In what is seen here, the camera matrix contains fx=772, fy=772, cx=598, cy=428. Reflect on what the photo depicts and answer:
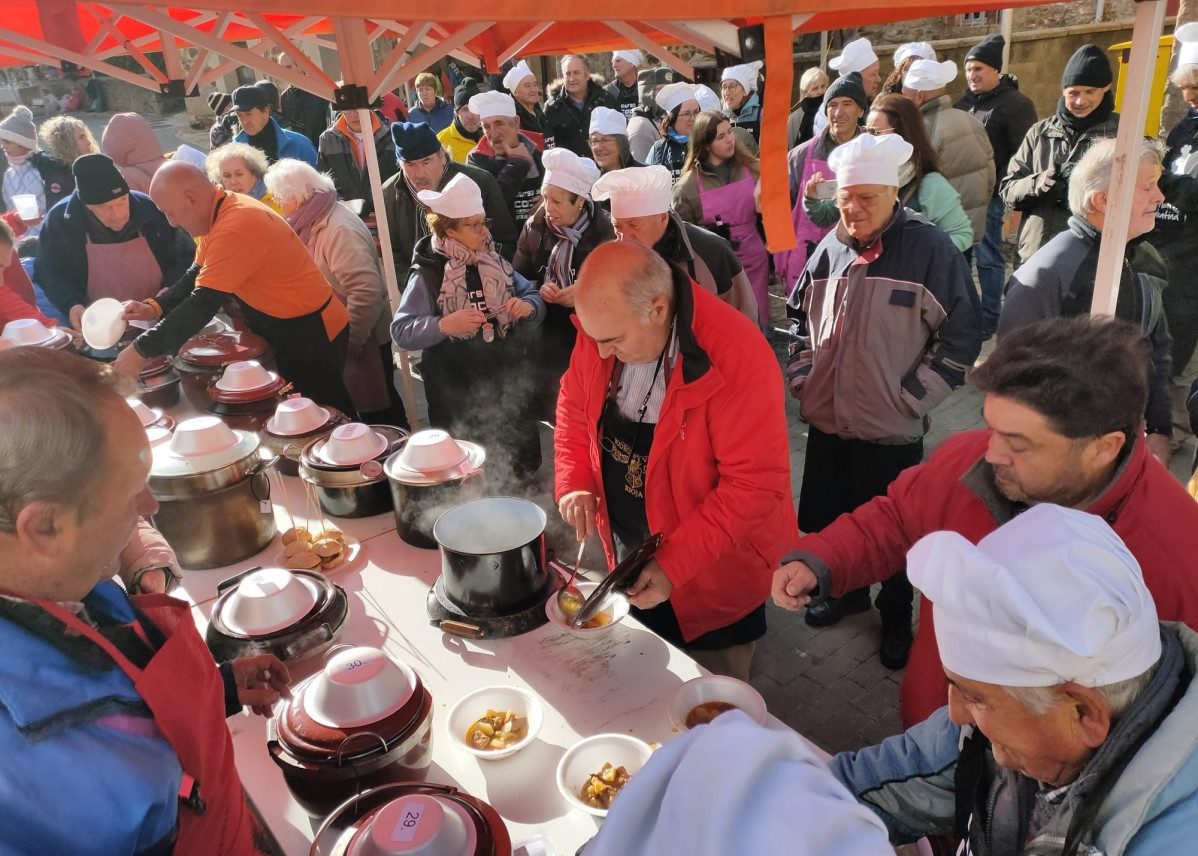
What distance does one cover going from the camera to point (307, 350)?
4.14 metres

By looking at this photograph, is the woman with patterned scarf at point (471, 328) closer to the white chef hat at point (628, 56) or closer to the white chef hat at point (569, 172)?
the white chef hat at point (569, 172)

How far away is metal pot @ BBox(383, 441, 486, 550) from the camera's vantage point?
8.19ft

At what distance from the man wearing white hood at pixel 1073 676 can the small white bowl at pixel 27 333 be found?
4089 mm

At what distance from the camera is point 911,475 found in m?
2.19

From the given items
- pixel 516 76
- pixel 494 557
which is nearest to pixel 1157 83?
pixel 516 76

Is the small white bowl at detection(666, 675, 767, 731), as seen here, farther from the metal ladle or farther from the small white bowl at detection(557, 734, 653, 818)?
the metal ladle

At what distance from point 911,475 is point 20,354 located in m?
2.06

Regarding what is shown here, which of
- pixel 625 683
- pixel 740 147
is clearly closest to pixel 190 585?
pixel 625 683

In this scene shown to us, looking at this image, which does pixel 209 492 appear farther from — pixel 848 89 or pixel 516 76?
pixel 516 76

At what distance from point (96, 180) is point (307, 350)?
1569 mm

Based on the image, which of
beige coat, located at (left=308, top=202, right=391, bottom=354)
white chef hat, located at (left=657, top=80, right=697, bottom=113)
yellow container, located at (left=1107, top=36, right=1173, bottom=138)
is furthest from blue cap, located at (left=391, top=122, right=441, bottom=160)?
yellow container, located at (left=1107, top=36, right=1173, bottom=138)

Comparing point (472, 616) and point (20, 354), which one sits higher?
point (20, 354)

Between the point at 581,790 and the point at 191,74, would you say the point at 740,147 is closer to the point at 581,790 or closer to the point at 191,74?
the point at 191,74

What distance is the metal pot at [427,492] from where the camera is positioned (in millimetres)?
2496
